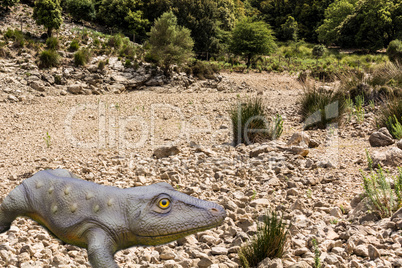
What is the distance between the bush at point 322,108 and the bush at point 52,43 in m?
13.9

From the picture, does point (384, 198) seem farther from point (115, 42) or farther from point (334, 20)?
point (334, 20)

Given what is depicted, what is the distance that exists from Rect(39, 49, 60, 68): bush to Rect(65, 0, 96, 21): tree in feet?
40.5

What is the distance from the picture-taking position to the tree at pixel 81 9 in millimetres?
25748

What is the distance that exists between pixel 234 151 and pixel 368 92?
4.33 metres

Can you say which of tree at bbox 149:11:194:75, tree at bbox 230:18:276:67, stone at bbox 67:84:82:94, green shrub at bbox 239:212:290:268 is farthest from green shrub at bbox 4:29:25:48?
green shrub at bbox 239:212:290:268

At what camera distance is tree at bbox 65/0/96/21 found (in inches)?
1014

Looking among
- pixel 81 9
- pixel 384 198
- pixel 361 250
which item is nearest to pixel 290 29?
pixel 81 9

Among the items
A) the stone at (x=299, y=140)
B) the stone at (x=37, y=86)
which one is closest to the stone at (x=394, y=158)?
the stone at (x=299, y=140)

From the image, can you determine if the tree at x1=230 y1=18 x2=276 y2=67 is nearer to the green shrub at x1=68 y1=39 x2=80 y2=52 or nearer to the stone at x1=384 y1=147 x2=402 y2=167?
the green shrub at x1=68 y1=39 x2=80 y2=52

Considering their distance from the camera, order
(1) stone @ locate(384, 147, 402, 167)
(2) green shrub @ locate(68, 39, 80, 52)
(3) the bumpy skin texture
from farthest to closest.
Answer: (2) green shrub @ locate(68, 39, 80, 52)
(1) stone @ locate(384, 147, 402, 167)
(3) the bumpy skin texture

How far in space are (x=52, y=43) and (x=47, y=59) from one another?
212 centimetres

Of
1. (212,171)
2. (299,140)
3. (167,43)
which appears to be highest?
(167,43)

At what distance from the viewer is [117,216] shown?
3.81 feet

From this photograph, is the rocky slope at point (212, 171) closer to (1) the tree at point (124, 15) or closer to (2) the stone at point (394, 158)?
(2) the stone at point (394, 158)
